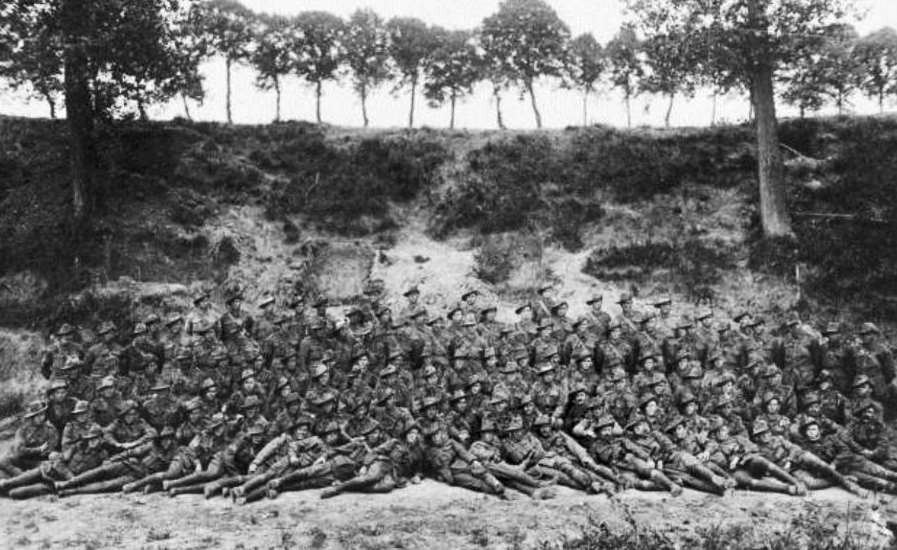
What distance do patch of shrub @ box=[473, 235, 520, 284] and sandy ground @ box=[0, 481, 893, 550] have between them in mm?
9787

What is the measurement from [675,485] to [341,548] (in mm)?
5007

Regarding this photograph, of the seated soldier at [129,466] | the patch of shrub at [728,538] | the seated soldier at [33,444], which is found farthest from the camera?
the seated soldier at [33,444]

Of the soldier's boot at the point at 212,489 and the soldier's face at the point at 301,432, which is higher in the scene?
the soldier's face at the point at 301,432

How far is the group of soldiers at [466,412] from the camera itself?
1099 cm

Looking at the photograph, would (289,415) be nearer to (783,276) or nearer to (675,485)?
(675,485)

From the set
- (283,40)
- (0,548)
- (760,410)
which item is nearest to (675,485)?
(760,410)

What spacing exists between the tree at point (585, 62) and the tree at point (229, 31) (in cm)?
1608

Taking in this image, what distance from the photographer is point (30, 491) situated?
35.4 feet

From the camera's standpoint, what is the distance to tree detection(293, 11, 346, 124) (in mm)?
35062

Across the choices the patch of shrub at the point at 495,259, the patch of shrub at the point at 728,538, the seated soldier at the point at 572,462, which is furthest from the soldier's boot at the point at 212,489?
the patch of shrub at the point at 495,259

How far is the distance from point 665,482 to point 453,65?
29970 millimetres

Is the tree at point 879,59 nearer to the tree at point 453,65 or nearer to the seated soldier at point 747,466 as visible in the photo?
the tree at point 453,65

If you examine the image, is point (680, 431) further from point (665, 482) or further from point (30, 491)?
point (30, 491)

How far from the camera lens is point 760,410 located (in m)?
12.0
